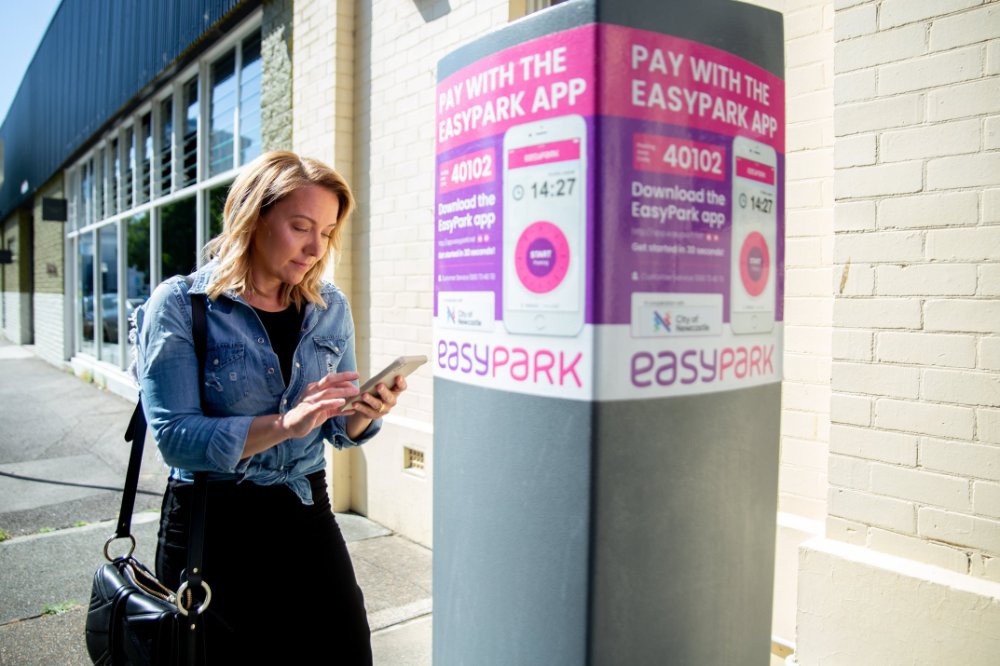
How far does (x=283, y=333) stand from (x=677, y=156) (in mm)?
1305

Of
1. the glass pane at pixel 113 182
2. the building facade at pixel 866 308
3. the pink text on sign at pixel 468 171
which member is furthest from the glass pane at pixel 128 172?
the pink text on sign at pixel 468 171

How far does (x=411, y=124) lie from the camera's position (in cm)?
516

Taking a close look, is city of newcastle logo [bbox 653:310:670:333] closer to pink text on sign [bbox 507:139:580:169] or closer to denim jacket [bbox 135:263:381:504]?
pink text on sign [bbox 507:139:580:169]

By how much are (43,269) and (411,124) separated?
64.6ft

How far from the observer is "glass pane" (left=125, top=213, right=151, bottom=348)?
1198 cm

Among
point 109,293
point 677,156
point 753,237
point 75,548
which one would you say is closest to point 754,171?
point 753,237

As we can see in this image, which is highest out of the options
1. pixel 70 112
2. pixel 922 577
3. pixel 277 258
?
pixel 70 112

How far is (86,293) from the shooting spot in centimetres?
1574

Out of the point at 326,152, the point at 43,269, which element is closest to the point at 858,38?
the point at 326,152

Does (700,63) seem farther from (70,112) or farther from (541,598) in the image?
(70,112)

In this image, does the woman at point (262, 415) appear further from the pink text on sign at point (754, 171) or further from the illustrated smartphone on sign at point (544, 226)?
the pink text on sign at point (754, 171)

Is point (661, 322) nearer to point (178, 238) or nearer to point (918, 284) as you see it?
point (918, 284)

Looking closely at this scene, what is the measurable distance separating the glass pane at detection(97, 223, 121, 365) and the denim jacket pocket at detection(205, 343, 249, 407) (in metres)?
12.6

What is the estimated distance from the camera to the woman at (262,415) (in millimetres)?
1964
